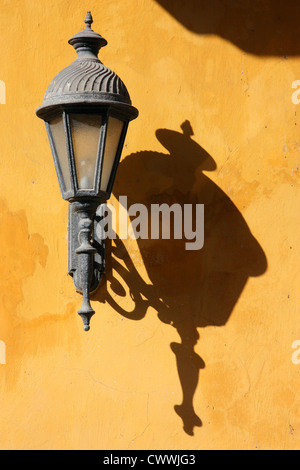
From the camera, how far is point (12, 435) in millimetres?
3018

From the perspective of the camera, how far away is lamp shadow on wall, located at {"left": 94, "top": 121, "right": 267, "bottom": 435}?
3.04 m

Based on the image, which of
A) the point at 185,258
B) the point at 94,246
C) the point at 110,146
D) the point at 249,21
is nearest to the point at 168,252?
the point at 185,258

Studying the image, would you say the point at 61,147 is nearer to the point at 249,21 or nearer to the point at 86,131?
the point at 86,131

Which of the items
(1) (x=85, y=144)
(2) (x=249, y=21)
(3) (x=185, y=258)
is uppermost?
(2) (x=249, y=21)

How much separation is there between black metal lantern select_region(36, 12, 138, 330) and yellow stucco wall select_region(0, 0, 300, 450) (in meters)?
0.23

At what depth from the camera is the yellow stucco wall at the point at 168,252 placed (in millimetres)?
2998

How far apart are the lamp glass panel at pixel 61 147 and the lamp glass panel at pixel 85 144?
0.04m

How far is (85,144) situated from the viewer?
9.16 ft

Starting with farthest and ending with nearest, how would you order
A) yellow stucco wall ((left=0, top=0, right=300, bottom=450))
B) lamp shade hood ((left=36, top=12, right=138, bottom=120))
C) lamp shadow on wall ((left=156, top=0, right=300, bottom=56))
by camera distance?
lamp shadow on wall ((left=156, top=0, right=300, bottom=56)) < yellow stucco wall ((left=0, top=0, right=300, bottom=450)) < lamp shade hood ((left=36, top=12, right=138, bottom=120))

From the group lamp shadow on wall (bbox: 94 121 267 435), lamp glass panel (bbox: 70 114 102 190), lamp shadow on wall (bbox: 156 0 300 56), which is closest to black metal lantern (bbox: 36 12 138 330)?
lamp glass panel (bbox: 70 114 102 190)

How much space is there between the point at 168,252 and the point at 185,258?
7 cm

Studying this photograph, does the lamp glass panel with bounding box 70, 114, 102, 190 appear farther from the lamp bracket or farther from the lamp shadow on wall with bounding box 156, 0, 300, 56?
the lamp shadow on wall with bounding box 156, 0, 300, 56

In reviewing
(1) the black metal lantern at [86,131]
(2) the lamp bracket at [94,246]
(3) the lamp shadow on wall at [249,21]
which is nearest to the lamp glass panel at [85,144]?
(1) the black metal lantern at [86,131]
